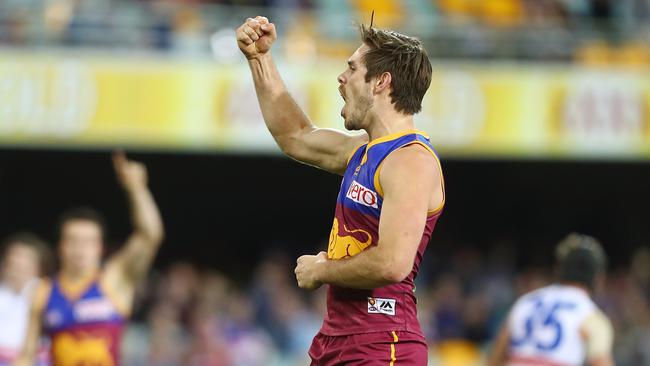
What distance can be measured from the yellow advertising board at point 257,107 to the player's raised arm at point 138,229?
6385 mm

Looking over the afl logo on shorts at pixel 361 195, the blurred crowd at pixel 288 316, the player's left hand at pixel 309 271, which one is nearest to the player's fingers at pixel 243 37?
the afl logo on shorts at pixel 361 195

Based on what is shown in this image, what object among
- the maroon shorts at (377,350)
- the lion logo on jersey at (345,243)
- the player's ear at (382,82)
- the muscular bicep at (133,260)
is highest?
the player's ear at (382,82)

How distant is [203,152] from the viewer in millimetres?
16750

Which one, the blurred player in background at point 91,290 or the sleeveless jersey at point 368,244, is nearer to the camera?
the sleeveless jersey at point 368,244

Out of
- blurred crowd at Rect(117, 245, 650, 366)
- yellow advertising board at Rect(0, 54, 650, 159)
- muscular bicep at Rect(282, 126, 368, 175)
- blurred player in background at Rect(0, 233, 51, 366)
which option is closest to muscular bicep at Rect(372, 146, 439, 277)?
muscular bicep at Rect(282, 126, 368, 175)

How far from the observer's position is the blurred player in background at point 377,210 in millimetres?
4473

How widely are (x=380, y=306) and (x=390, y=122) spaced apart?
28.0 inches

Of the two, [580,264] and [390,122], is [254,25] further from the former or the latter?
[580,264]

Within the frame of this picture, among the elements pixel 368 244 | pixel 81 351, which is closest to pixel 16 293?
pixel 81 351

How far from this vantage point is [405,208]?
14.4 ft

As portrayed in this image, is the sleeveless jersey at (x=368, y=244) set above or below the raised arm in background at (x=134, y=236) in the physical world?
above

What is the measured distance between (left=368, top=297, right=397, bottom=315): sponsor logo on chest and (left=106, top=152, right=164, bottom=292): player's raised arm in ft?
9.15

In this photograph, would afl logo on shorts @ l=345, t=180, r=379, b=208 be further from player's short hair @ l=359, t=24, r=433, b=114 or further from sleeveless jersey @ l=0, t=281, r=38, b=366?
sleeveless jersey @ l=0, t=281, r=38, b=366

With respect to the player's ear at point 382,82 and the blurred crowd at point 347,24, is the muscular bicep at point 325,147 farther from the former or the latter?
the blurred crowd at point 347,24
